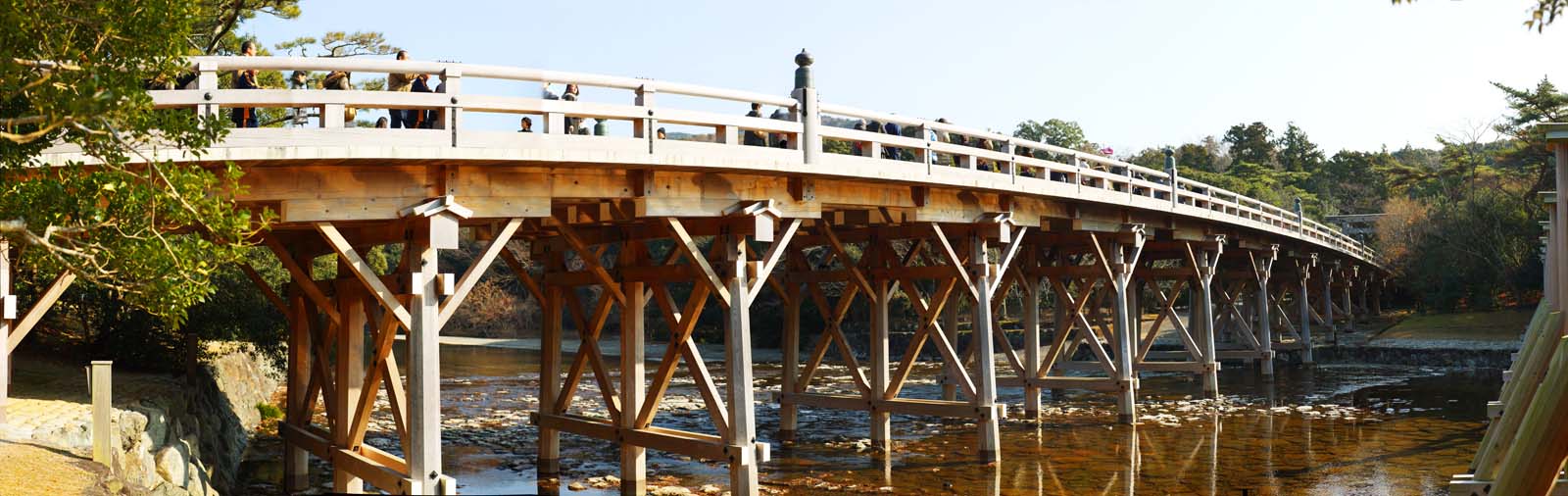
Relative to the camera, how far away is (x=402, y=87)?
10.3 meters

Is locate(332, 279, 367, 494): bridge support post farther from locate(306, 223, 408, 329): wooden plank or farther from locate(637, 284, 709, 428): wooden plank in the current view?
locate(637, 284, 709, 428): wooden plank

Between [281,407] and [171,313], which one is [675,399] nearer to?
[281,407]

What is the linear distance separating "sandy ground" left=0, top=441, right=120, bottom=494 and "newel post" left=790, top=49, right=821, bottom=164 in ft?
21.9

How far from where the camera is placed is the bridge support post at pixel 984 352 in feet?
49.7

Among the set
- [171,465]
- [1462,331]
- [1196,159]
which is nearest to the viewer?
[171,465]

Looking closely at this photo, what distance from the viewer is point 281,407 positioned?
71.3 ft

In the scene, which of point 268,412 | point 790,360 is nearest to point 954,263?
point 790,360

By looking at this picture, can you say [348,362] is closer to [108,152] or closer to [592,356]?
[592,356]

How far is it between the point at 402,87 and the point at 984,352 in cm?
807

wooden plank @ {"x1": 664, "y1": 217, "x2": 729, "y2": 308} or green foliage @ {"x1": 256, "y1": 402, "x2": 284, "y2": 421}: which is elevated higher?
wooden plank @ {"x1": 664, "y1": 217, "x2": 729, "y2": 308}

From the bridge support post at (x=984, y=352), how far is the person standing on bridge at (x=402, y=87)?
7.60 meters

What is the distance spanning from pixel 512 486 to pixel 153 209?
23.5ft

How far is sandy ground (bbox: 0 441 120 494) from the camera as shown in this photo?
7.86 metres

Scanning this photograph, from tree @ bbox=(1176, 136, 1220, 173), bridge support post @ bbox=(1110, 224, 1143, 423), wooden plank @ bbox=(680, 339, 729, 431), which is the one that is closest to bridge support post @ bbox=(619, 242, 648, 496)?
wooden plank @ bbox=(680, 339, 729, 431)
